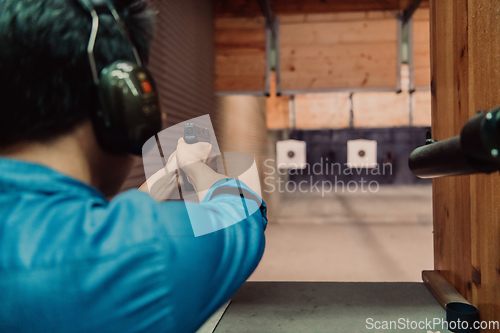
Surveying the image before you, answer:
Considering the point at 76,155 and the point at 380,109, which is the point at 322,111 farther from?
the point at 76,155

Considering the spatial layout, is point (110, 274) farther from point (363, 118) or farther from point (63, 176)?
point (363, 118)

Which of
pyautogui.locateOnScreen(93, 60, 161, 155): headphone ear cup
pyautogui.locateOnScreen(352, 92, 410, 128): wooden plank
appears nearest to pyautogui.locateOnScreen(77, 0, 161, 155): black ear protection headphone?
pyautogui.locateOnScreen(93, 60, 161, 155): headphone ear cup

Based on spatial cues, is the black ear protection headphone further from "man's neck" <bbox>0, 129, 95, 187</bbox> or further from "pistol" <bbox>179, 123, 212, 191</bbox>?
"pistol" <bbox>179, 123, 212, 191</bbox>

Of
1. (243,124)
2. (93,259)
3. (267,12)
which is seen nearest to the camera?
(93,259)

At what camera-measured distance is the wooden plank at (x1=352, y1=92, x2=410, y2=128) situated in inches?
325

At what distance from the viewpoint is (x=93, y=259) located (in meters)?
0.43

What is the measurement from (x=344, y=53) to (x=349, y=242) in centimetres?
254

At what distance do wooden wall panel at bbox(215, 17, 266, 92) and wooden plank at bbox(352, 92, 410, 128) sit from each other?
222 inches

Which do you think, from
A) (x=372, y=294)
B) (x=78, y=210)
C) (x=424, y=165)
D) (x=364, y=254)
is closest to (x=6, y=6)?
(x=78, y=210)

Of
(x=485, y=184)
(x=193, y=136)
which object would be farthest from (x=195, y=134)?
(x=485, y=184)

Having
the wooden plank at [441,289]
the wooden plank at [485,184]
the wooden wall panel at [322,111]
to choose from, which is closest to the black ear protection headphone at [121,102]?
the wooden plank at [485,184]

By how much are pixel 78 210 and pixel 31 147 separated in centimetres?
15

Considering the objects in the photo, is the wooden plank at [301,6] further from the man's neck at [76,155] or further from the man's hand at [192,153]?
the man's neck at [76,155]

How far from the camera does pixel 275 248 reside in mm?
4508
